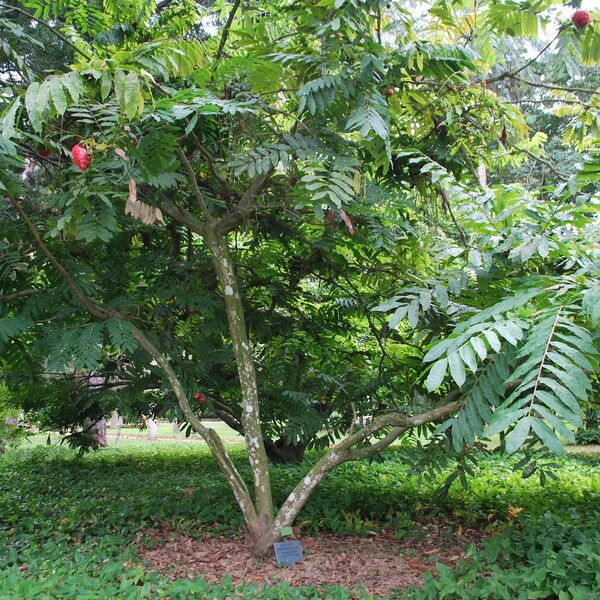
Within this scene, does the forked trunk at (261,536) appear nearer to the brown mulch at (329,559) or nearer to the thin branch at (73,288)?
the brown mulch at (329,559)

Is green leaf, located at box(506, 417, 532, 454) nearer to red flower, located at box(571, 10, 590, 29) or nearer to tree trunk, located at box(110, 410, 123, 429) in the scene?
red flower, located at box(571, 10, 590, 29)

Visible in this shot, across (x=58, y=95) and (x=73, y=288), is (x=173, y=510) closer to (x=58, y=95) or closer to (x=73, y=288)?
(x=73, y=288)

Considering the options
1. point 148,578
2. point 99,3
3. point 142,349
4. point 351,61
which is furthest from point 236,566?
point 99,3

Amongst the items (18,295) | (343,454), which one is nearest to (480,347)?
(343,454)

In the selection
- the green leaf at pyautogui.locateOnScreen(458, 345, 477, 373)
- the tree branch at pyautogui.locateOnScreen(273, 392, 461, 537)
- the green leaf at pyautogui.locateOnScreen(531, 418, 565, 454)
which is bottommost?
the tree branch at pyautogui.locateOnScreen(273, 392, 461, 537)

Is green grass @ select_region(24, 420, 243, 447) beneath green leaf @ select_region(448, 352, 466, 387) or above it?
beneath

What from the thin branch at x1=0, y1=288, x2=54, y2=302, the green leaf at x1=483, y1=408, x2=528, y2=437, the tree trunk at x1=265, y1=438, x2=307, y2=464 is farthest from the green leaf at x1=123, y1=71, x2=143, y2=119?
the tree trunk at x1=265, y1=438, x2=307, y2=464

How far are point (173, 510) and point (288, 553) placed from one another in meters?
1.44

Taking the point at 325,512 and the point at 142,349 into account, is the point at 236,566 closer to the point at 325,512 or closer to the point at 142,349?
the point at 325,512

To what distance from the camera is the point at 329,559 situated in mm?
3941

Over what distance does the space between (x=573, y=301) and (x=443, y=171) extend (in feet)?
3.59

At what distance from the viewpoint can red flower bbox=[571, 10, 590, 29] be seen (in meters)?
3.26

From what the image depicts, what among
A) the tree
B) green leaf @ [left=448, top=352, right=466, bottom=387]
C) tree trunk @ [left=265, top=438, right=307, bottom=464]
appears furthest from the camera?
tree trunk @ [left=265, top=438, right=307, bottom=464]

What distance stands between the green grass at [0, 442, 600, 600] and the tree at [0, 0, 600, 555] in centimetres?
77
